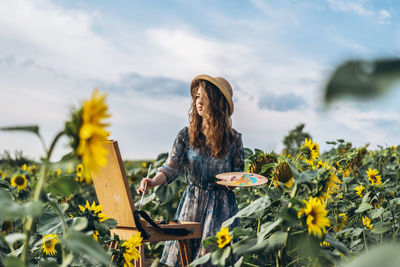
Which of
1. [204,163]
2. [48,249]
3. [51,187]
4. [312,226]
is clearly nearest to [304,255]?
[312,226]

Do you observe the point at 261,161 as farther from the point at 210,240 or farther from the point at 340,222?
the point at 210,240

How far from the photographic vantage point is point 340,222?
2.89 m

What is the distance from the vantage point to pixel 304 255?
1400 mm

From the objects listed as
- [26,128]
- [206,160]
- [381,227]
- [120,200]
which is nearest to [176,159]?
[206,160]

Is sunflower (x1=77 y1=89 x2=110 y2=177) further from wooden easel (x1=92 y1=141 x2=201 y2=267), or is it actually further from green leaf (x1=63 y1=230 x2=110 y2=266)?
wooden easel (x1=92 y1=141 x2=201 y2=267)

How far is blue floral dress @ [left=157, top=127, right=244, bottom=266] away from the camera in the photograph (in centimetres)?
275

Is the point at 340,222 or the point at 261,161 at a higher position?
the point at 261,161

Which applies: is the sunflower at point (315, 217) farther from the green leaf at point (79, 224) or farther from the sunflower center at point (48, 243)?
the sunflower center at point (48, 243)

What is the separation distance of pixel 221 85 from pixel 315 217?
5.27 ft

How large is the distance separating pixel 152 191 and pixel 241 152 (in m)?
Result: 1.63

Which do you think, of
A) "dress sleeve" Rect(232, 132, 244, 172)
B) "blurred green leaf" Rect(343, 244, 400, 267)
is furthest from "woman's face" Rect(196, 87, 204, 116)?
"blurred green leaf" Rect(343, 244, 400, 267)

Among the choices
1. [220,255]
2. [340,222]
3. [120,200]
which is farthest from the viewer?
[340,222]

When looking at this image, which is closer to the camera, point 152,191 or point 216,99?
point 216,99

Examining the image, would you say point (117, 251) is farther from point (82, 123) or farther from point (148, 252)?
point (148, 252)
